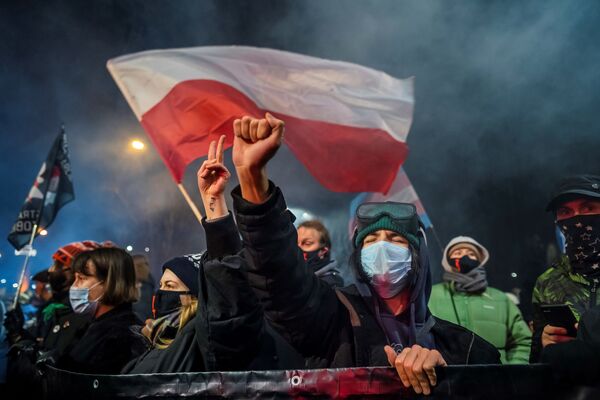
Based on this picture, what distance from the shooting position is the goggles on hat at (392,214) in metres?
1.91

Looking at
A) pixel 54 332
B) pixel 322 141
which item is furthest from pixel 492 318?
pixel 54 332

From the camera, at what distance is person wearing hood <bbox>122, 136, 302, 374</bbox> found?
143cm

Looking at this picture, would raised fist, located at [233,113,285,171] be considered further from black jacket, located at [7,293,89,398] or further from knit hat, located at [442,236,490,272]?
knit hat, located at [442,236,490,272]

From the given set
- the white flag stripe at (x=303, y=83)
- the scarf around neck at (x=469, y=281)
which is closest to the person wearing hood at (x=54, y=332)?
the white flag stripe at (x=303, y=83)

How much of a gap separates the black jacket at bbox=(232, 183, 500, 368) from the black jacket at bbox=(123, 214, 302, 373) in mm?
64

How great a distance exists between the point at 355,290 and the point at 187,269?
108 centimetres

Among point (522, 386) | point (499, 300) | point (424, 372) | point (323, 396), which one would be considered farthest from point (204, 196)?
point (499, 300)

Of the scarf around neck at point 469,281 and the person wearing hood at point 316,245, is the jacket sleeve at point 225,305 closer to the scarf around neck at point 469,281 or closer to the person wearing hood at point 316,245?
the person wearing hood at point 316,245

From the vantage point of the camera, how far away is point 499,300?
3484 mm

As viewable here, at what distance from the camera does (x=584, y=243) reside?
240 centimetres

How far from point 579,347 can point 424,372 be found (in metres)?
0.38

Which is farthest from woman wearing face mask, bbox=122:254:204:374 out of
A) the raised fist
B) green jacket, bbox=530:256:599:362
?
green jacket, bbox=530:256:599:362

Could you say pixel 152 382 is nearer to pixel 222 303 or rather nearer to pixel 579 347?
pixel 222 303

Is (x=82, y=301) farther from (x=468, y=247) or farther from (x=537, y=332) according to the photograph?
(x=468, y=247)
